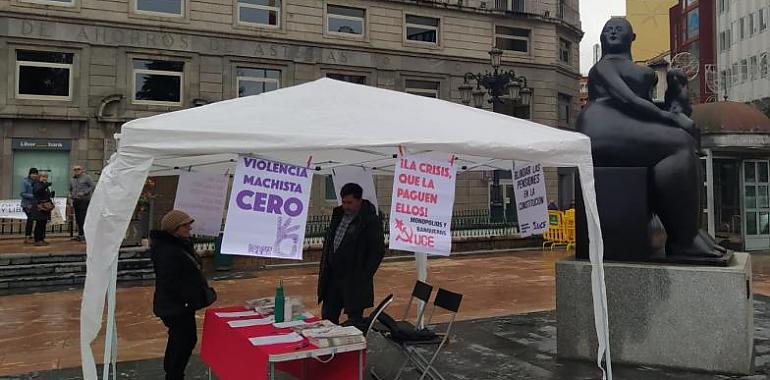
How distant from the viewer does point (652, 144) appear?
6.27 meters

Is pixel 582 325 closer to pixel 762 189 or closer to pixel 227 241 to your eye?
pixel 227 241

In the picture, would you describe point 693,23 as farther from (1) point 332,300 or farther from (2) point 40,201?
(1) point 332,300

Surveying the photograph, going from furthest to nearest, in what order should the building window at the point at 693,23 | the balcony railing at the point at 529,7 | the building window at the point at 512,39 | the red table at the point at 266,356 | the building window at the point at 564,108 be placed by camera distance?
the building window at the point at 693,23 → the building window at the point at 564,108 → the balcony railing at the point at 529,7 → the building window at the point at 512,39 → the red table at the point at 266,356

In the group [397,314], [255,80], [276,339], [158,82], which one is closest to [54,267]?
[397,314]

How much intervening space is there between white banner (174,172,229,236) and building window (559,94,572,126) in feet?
106

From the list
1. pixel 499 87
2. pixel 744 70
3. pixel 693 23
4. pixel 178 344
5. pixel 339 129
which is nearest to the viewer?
pixel 339 129

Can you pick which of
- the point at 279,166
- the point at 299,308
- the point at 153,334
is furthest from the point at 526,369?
the point at 153,334

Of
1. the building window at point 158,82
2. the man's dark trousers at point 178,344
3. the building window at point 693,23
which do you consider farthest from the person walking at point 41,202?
the building window at point 693,23

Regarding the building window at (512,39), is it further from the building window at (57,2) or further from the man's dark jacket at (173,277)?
the man's dark jacket at (173,277)

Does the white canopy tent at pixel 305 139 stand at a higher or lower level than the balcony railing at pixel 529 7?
lower

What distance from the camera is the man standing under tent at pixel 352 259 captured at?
18.9ft

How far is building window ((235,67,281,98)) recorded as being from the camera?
27.5 metres

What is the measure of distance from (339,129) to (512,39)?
31819 mm

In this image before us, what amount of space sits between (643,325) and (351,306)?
9.88 ft
